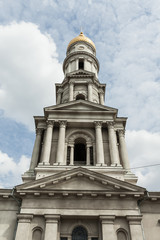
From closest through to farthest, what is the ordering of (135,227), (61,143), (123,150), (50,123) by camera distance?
(135,227) < (61,143) < (123,150) < (50,123)

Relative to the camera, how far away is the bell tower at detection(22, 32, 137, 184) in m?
20.8

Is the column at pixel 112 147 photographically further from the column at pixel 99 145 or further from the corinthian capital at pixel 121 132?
the corinthian capital at pixel 121 132

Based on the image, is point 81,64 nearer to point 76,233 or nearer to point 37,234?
point 76,233

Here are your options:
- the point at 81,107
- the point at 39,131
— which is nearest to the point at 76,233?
the point at 39,131

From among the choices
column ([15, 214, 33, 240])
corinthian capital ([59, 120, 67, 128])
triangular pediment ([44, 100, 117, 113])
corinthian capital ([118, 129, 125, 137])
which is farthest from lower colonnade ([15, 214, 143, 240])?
triangular pediment ([44, 100, 117, 113])

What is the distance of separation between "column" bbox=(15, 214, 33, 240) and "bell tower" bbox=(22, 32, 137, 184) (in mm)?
4141

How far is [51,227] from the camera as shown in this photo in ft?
51.4

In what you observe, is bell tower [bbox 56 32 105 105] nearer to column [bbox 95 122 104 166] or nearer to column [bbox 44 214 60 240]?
column [bbox 95 122 104 166]

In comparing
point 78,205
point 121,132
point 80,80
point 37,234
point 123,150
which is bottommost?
point 37,234

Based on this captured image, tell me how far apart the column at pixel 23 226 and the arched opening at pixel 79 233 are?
3.25 m

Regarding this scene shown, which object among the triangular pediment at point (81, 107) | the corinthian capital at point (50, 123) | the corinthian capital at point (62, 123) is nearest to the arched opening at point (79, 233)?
the corinthian capital at point (62, 123)

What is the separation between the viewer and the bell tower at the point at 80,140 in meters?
20.8

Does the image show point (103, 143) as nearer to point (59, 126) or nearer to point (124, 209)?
point (59, 126)

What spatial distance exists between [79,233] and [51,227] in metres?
2.27
